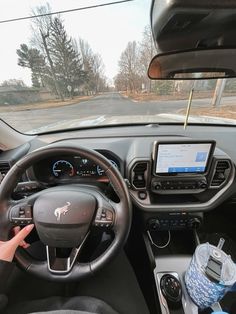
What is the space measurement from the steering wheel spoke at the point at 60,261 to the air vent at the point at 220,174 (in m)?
1.04

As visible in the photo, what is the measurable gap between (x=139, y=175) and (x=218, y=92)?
3.30 feet

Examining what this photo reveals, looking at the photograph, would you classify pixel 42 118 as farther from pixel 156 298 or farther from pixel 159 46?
pixel 156 298

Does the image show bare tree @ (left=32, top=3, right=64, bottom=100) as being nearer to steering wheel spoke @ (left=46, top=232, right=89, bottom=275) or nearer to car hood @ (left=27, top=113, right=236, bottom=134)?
car hood @ (left=27, top=113, right=236, bottom=134)

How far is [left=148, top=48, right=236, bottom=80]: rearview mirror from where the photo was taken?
1.21 metres

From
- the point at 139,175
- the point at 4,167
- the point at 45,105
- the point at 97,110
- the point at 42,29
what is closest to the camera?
the point at 139,175

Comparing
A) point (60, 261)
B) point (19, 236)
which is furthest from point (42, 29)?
point (60, 261)

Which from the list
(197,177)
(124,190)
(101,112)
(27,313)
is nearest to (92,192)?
(124,190)

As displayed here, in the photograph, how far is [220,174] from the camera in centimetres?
163

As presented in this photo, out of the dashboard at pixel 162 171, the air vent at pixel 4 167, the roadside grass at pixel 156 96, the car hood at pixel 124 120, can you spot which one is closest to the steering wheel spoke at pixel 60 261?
the dashboard at pixel 162 171

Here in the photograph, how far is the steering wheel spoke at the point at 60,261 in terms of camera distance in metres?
1.07

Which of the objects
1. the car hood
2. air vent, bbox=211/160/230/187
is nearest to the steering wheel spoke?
air vent, bbox=211/160/230/187

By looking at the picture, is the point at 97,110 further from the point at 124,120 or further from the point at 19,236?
the point at 19,236

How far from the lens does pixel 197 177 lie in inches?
62.2

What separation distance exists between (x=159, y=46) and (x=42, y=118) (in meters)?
1.30
